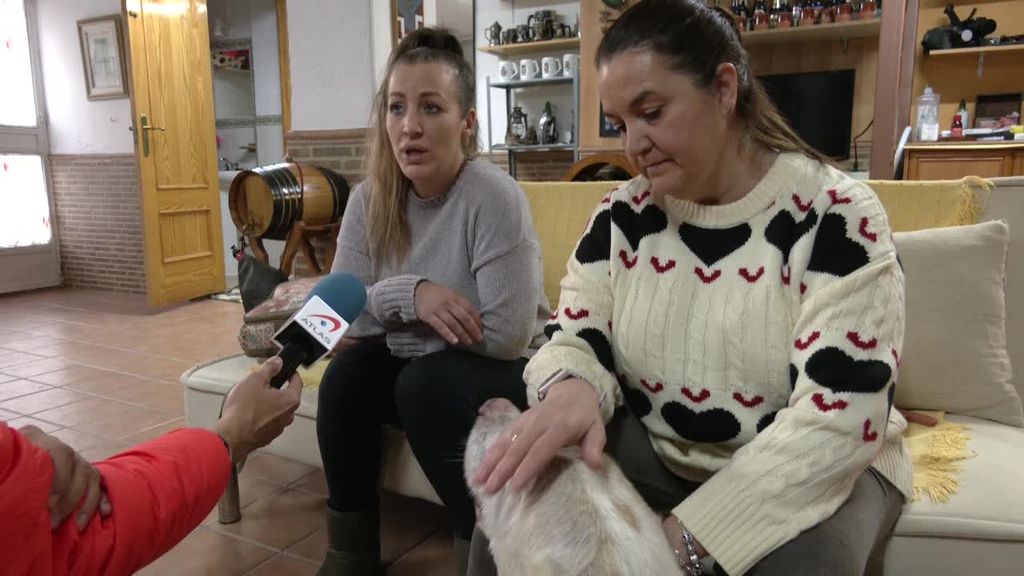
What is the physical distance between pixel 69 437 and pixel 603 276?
2365mm

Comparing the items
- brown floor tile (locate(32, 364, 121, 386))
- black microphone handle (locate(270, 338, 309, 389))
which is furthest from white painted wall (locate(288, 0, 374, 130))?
black microphone handle (locate(270, 338, 309, 389))

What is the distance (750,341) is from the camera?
965mm

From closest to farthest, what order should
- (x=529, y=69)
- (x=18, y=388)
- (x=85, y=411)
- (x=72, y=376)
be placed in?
(x=85, y=411) < (x=18, y=388) < (x=72, y=376) < (x=529, y=69)

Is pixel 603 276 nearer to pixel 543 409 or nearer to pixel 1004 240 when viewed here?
pixel 543 409

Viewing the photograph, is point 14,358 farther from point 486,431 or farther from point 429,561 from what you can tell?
point 486,431

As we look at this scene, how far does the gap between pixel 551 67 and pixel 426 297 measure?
4.60 meters

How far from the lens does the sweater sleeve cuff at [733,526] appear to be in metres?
0.80

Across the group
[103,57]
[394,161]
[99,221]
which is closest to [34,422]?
[394,161]

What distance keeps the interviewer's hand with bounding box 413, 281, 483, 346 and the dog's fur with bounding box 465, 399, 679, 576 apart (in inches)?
26.8

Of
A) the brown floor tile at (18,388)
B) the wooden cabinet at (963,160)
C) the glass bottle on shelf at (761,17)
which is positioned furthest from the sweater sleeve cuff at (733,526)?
the glass bottle on shelf at (761,17)

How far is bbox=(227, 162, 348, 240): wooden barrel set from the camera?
3523mm

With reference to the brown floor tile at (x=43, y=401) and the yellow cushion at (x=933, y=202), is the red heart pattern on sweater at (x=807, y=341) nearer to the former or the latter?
the yellow cushion at (x=933, y=202)

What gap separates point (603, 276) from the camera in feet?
3.70

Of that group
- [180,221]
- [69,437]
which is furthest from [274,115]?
[69,437]
